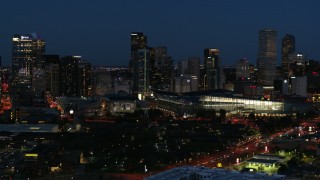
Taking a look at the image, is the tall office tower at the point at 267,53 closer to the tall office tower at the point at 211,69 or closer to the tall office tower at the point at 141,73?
the tall office tower at the point at 211,69

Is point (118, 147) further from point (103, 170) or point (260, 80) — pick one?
point (260, 80)

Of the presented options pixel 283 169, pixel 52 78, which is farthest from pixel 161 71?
pixel 283 169

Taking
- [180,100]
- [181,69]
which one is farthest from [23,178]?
[181,69]

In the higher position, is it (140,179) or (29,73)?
(29,73)

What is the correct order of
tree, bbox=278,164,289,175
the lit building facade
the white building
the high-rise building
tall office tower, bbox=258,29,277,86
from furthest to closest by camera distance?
tall office tower, bbox=258,29,277,86 → the high-rise building → the lit building facade → tree, bbox=278,164,289,175 → the white building

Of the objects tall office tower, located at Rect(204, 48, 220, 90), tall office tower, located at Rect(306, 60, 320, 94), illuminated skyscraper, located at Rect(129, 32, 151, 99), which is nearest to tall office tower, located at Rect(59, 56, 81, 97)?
illuminated skyscraper, located at Rect(129, 32, 151, 99)

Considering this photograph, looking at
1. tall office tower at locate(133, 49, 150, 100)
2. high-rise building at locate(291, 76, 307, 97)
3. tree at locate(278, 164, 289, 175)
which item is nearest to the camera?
tree at locate(278, 164, 289, 175)

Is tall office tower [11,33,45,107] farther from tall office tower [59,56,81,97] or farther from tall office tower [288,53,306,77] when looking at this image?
tall office tower [288,53,306,77]
